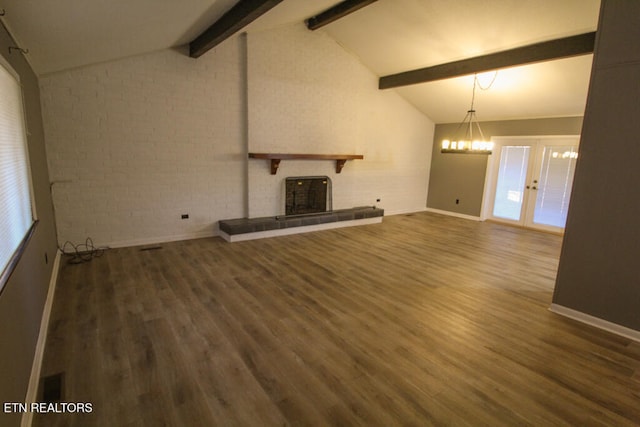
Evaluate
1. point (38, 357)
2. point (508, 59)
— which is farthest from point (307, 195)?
point (38, 357)

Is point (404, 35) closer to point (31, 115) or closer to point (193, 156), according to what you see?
point (193, 156)

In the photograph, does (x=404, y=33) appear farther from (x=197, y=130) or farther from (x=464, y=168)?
(x=464, y=168)

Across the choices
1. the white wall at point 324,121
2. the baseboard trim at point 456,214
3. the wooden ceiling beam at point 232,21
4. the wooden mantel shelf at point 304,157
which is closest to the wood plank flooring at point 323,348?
the wooden mantel shelf at point 304,157

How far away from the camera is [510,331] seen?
2.78 meters

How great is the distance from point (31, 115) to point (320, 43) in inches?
183

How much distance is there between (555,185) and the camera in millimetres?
6570

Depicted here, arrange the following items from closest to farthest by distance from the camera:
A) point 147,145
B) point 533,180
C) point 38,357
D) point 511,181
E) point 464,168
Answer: point 38,357
point 147,145
point 533,180
point 511,181
point 464,168

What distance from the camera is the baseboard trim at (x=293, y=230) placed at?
17.1ft

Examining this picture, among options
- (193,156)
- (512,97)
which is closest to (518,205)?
(512,97)

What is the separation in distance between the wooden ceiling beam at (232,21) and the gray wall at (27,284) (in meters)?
1.93

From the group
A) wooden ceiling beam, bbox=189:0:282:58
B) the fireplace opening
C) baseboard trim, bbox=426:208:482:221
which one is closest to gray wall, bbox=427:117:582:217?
baseboard trim, bbox=426:208:482:221

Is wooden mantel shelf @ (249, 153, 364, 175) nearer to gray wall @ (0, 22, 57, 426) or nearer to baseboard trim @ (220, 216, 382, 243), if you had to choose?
baseboard trim @ (220, 216, 382, 243)

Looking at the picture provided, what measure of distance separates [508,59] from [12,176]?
5950 mm

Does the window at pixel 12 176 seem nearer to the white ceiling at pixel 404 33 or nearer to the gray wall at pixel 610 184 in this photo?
the white ceiling at pixel 404 33
